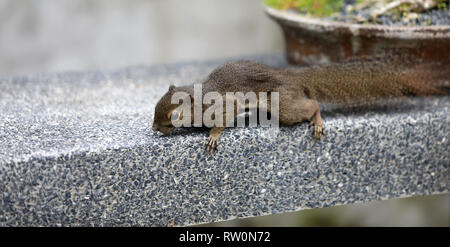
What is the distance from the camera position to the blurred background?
9.14 feet

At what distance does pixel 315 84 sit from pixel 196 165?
470 mm

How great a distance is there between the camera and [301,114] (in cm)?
149

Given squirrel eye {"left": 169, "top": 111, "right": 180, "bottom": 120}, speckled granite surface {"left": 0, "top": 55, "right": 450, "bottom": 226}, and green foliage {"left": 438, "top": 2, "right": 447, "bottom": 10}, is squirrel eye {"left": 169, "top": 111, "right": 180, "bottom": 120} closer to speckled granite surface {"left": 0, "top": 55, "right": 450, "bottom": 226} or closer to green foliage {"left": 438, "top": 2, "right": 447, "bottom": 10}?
speckled granite surface {"left": 0, "top": 55, "right": 450, "bottom": 226}

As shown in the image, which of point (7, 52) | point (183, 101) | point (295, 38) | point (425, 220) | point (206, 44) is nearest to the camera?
point (183, 101)

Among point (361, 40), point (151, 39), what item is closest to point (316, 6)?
point (361, 40)

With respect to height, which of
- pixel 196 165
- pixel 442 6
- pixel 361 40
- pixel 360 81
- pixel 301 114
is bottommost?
pixel 196 165

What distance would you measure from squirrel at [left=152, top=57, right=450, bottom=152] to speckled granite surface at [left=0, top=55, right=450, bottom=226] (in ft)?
0.14

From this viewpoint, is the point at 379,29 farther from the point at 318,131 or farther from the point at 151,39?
the point at 151,39

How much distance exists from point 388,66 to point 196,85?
2.04 ft

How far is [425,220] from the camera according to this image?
2.76m

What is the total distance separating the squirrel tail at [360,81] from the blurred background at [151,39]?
1.23 metres

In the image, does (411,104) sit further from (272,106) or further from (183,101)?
(183,101)

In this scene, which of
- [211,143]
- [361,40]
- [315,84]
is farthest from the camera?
[361,40]

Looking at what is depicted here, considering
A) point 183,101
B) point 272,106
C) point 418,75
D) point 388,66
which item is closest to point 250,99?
point 272,106
